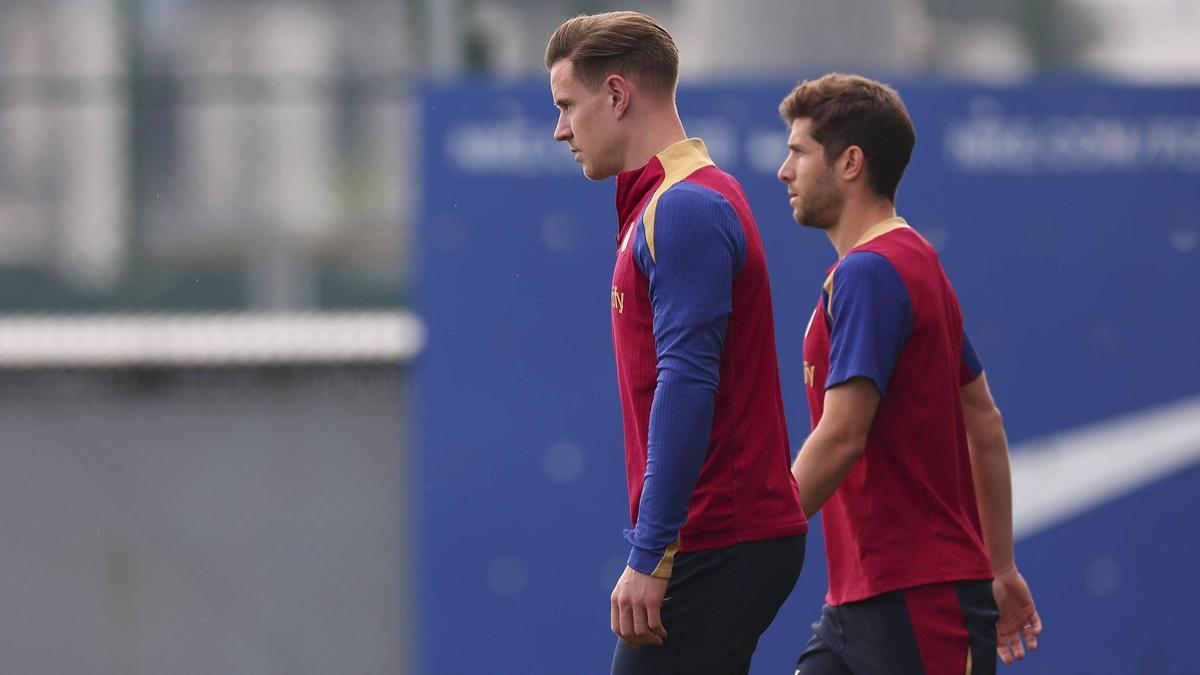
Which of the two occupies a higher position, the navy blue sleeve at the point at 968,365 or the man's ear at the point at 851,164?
the man's ear at the point at 851,164

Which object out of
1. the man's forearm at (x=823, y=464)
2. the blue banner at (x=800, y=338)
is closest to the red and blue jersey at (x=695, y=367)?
the man's forearm at (x=823, y=464)

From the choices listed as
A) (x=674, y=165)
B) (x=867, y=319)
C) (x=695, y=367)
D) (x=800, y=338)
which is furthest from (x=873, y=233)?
(x=800, y=338)

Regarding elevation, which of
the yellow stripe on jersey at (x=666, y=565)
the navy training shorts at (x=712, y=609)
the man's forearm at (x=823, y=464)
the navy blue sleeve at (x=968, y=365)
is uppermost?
the navy blue sleeve at (x=968, y=365)

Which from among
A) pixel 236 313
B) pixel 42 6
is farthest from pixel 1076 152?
pixel 42 6

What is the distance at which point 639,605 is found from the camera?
2709 mm

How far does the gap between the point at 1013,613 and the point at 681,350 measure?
1.40 metres

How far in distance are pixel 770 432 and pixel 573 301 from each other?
278 centimetres

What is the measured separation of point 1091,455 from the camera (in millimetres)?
5750

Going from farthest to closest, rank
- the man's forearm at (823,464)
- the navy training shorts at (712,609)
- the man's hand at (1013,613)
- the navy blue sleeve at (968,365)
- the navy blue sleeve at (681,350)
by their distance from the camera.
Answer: the man's hand at (1013,613), the navy blue sleeve at (968,365), the man's forearm at (823,464), the navy training shorts at (712,609), the navy blue sleeve at (681,350)

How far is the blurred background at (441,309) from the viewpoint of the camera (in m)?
5.58

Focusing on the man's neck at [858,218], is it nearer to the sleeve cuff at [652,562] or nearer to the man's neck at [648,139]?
the man's neck at [648,139]

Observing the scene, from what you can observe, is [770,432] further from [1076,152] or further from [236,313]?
[236,313]

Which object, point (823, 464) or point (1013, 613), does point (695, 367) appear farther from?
point (1013, 613)

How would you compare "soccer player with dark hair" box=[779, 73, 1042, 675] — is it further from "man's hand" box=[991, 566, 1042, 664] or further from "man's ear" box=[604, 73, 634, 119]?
"man's ear" box=[604, 73, 634, 119]
